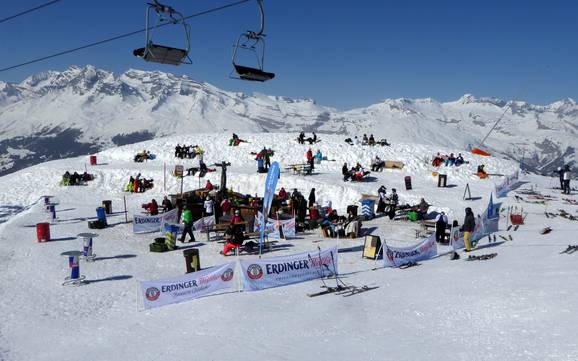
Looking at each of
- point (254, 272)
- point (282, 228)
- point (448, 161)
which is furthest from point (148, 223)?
point (448, 161)

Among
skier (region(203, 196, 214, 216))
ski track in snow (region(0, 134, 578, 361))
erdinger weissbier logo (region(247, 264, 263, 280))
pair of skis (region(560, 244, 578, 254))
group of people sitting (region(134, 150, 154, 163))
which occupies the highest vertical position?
group of people sitting (region(134, 150, 154, 163))

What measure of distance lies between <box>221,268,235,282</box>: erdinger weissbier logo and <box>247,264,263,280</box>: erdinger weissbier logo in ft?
1.68

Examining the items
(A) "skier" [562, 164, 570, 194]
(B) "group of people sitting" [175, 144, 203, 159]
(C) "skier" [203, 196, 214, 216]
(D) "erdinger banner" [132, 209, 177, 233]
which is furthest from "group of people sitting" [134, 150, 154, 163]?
(A) "skier" [562, 164, 570, 194]

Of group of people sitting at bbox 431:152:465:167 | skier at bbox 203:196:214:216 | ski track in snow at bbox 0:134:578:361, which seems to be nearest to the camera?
ski track in snow at bbox 0:134:578:361

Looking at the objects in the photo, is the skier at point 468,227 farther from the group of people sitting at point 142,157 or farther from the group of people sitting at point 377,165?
the group of people sitting at point 142,157

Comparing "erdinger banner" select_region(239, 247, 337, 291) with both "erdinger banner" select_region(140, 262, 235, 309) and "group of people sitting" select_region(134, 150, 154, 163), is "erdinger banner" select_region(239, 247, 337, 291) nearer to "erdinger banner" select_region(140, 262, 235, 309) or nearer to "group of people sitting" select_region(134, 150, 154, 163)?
"erdinger banner" select_region(140, 262, 235, 309)

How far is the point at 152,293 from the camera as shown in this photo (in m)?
11.0

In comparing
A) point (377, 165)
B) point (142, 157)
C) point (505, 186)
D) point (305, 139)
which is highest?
point (305, 139)

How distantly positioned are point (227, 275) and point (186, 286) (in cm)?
119

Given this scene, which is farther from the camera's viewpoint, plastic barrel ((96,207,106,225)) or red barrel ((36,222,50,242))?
plastic barrel ((96,207,106,225))

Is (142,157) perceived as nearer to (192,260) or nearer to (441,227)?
(192,260)

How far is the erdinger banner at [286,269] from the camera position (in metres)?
12.2

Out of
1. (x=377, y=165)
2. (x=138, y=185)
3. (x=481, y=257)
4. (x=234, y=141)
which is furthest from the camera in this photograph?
(x=234, y=141)

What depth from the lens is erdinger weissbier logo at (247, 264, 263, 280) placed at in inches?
477
